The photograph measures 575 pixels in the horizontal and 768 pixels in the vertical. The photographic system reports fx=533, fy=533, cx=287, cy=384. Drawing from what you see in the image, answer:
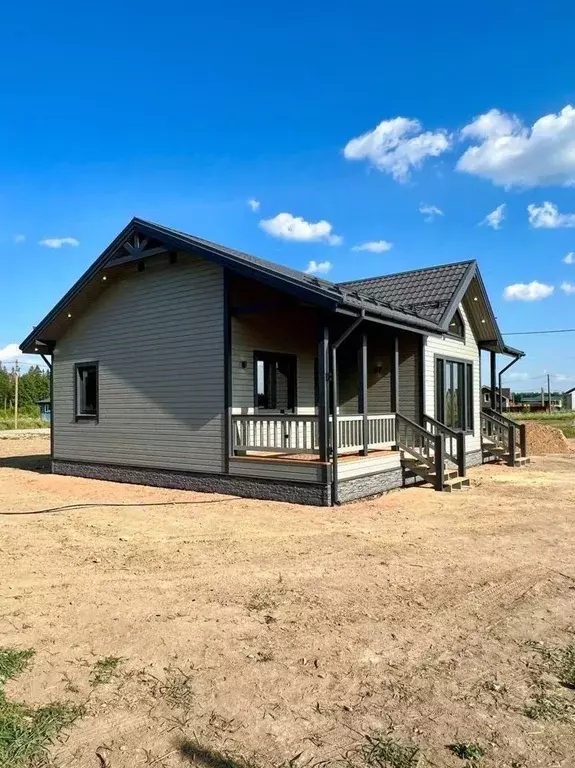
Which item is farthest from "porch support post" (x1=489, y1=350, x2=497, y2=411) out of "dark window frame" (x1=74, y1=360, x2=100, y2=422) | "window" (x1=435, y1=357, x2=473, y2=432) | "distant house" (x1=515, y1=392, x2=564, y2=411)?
"distant house" (x1=515, y1=392, x2=564, y2=411)

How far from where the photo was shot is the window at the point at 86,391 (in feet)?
43.8

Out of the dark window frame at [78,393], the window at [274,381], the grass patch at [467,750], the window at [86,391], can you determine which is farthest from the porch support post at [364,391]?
the grass patch at [467,750]

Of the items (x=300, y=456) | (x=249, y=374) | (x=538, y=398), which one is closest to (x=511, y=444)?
(x=300, y=456)

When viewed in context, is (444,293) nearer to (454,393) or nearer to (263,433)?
(454,393)

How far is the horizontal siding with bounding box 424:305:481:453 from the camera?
41.1 ft

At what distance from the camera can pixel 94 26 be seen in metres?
10.7

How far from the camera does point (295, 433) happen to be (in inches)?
373

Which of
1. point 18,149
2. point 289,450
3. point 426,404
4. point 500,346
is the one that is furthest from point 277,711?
point 18,149

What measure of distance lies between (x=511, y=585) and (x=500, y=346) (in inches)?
487

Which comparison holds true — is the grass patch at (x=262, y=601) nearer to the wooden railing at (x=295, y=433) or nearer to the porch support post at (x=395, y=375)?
the wooden railing at (x=295, y=433)

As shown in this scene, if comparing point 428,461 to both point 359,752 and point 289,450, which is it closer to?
point 289,450

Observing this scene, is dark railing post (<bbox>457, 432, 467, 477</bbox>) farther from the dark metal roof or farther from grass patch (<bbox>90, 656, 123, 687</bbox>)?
grass patch (<bbox>90, 656, 123, 687</bbox>)

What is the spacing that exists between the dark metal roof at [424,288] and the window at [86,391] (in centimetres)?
739

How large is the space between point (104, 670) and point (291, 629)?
1.34 m
